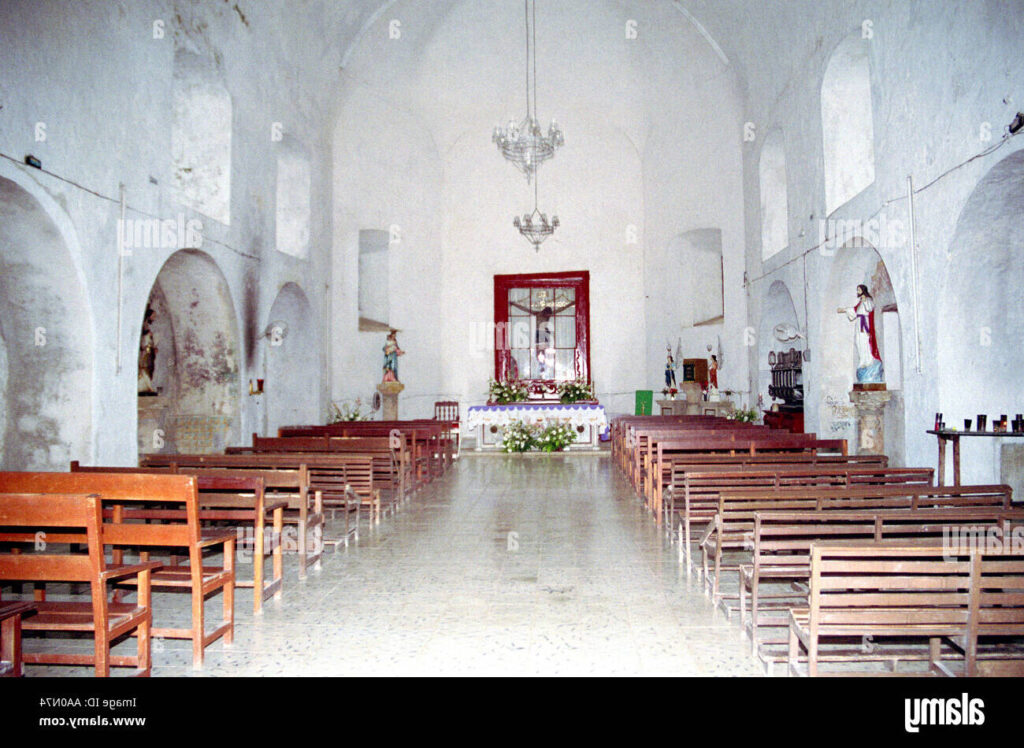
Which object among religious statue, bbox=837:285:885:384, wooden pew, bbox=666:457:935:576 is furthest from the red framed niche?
wooden pew, bbox=666:457:935:576

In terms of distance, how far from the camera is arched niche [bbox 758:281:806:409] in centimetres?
1187

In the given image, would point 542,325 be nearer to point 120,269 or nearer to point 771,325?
point 771,325

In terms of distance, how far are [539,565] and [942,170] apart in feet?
16.6

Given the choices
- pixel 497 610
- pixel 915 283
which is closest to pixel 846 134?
pixel 915 283

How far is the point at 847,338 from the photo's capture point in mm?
9773

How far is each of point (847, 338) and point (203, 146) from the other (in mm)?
9318

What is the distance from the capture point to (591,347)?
59.3ft

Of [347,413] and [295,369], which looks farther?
[347,413]

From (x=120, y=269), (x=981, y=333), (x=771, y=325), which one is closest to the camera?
(x=981, y=333)

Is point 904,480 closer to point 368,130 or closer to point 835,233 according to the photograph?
point 835,233

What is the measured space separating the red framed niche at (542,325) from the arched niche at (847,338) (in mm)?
8682

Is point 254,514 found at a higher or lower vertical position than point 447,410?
lower

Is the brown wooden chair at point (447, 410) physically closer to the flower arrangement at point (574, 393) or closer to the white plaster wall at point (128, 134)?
the flower arrangement at point (574, 393)

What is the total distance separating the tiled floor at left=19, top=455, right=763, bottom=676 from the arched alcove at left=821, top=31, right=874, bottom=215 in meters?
5.67
